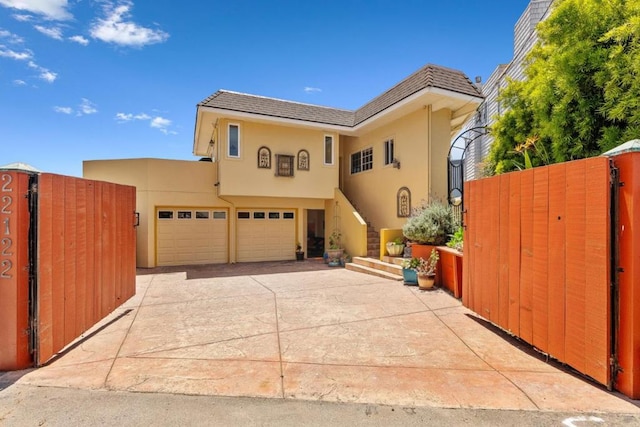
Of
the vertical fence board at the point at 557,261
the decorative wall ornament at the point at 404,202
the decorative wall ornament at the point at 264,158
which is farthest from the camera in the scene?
the decorative wall ornament at the point at 264,158

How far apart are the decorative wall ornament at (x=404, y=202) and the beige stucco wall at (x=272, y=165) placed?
10.3ft

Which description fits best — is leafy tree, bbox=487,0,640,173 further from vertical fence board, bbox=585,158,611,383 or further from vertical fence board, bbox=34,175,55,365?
vertical fence board, bbox=34,175,55,365

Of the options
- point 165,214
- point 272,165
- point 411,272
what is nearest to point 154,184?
point 165,214

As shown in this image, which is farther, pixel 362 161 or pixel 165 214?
pixel 362 161

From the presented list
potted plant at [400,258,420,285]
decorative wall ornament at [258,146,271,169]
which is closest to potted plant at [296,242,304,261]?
decorative wall ornament at [258,146,271,169]

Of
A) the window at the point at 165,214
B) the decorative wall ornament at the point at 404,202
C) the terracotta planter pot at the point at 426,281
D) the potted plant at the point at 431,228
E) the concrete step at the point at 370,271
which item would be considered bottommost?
the concrete step at the point at 370,271

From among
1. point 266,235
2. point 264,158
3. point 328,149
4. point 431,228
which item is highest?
point 328,149

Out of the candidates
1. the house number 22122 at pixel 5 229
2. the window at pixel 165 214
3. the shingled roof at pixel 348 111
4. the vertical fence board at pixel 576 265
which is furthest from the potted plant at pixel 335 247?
the house number 22122 at pixel 5 229

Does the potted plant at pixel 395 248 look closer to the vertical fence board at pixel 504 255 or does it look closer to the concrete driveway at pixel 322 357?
the concrete driveway at pixel 322 357

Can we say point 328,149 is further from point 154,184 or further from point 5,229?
point 5,229

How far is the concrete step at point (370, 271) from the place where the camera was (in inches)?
355

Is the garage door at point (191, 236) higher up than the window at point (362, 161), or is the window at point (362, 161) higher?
the window at point (362, 161)

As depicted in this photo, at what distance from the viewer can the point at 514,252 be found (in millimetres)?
4277

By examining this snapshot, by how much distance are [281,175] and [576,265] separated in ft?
33.9
